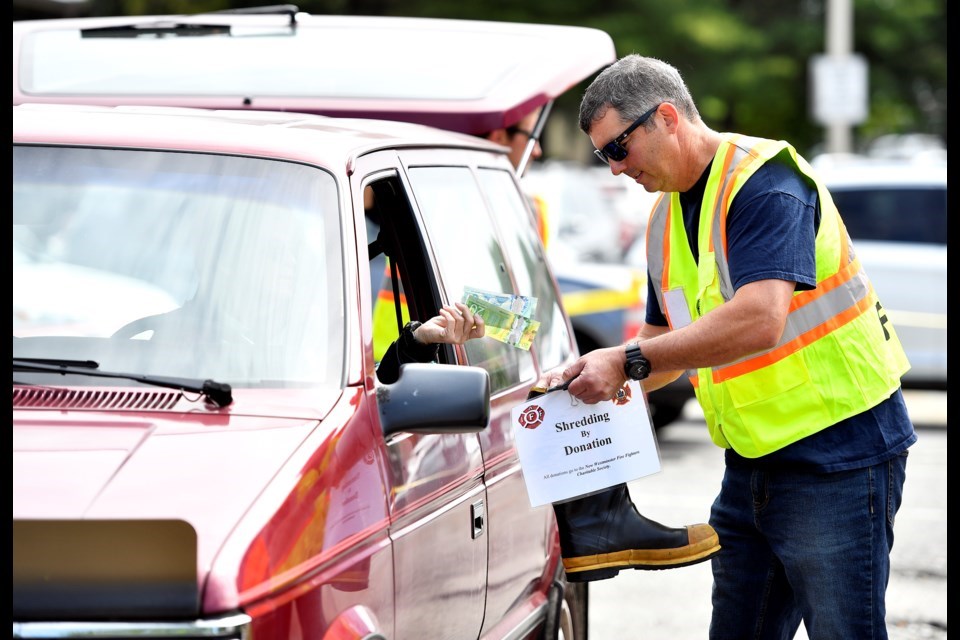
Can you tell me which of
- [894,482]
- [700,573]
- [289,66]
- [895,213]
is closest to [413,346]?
[894,482]

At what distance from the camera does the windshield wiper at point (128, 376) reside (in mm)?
2928

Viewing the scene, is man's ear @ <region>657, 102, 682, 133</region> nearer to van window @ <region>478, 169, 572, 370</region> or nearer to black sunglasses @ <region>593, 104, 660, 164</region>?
black sunglasses @ <region>593, 104, 660, 164</region>

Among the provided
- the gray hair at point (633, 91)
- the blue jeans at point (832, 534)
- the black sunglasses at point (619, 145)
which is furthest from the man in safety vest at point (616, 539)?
the gray hair at point (633, 91)

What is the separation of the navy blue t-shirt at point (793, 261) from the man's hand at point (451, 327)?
0.62m

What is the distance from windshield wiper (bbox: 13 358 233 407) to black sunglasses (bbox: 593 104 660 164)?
116cm

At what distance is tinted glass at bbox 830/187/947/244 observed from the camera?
39.1 ft

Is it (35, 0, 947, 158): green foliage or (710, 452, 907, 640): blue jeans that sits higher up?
(35, 0, 947, 158): green foliage

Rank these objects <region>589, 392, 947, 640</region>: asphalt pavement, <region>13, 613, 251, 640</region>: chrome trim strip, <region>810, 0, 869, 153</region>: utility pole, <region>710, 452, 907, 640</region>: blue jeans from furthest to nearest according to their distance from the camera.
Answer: <region>810, 0, 869, 153</region>: utility pole < <region>589, 392, 947, 640</region>: asphalt pavement < <region>710, 452, 907, 640</region>: blue jeans < <region>13, 613, 251, 640</region>: chrome trim strip

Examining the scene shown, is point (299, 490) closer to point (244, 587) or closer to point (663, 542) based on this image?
point (244, 587)

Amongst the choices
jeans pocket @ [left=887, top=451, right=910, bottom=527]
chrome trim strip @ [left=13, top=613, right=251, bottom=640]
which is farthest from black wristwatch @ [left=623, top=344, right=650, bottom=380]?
chrome trim strip @ [left=13, top=613, right=251, bottom=640]

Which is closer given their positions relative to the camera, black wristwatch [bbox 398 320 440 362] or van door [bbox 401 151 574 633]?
black wristwatch [bbox 398 320 440 362]

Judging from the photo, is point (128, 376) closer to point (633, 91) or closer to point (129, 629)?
point (129, 629)

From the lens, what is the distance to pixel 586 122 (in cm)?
367

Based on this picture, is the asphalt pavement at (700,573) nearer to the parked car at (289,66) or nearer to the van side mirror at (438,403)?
the parked car at (289,66)
